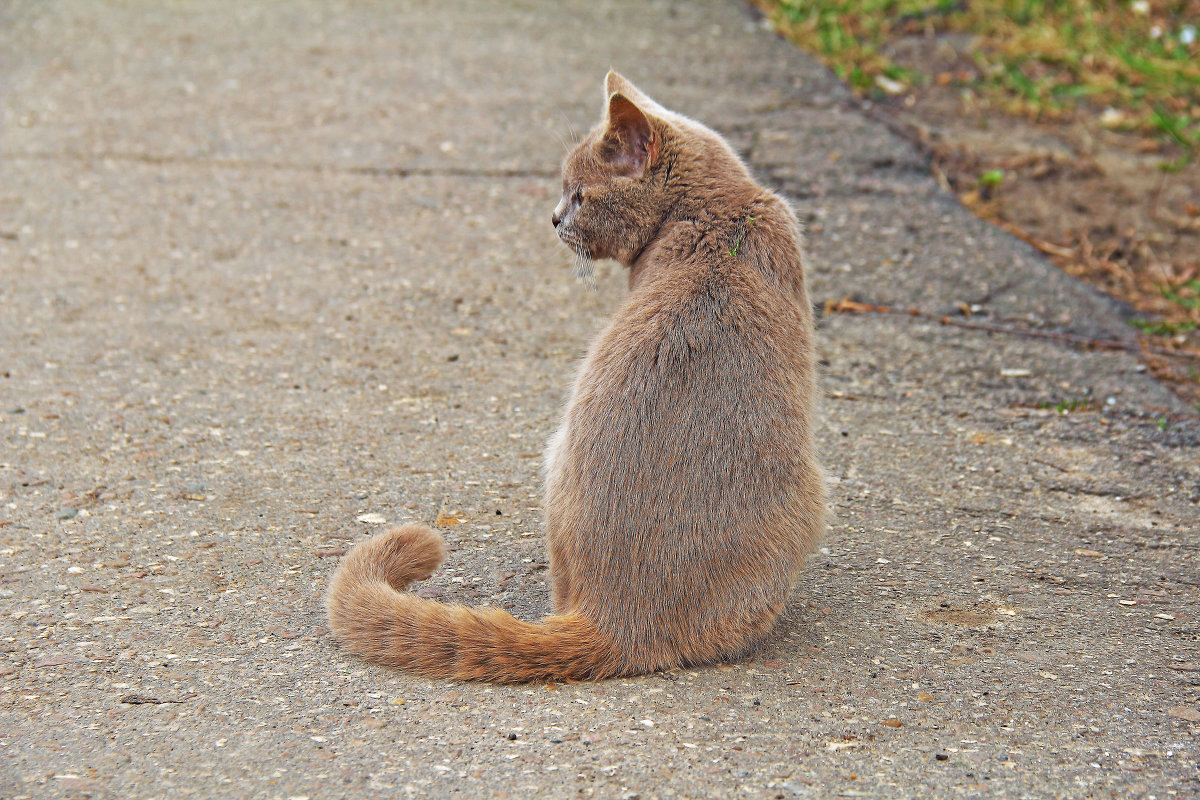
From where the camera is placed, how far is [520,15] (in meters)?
8.50

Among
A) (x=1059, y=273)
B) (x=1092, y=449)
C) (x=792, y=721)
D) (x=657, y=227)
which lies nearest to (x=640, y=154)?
(x=657, y=227)

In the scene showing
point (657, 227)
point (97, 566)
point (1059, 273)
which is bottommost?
point (97, 566)

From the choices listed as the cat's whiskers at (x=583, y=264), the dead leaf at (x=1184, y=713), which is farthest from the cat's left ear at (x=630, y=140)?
the dead leaf at (x=1184, y=713)

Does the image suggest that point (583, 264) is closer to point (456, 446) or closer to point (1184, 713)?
point (456, 446)

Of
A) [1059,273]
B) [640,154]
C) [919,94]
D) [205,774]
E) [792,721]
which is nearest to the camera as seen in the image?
[205,774]

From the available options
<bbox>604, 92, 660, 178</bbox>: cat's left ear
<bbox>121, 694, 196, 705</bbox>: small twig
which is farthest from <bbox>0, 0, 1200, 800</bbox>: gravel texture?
<bbox>604, 92, 660, 178</bbox>: cat's left ear

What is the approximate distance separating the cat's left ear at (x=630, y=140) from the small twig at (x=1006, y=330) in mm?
2321

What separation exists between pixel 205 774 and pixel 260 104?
5.24 meters

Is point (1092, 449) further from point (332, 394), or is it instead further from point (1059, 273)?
point (332, 394)

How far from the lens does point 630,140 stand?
3.14 metres

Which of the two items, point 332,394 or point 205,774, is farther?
point 332,394

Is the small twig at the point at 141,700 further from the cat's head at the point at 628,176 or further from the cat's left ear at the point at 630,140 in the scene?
the cat's left ear at the point at 630,140

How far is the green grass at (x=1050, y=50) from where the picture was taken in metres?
7.20

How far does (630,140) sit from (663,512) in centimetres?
105
